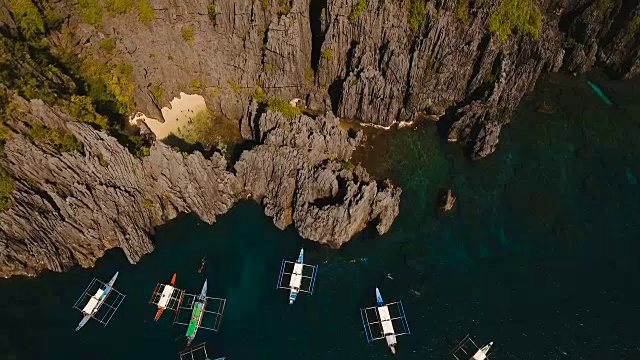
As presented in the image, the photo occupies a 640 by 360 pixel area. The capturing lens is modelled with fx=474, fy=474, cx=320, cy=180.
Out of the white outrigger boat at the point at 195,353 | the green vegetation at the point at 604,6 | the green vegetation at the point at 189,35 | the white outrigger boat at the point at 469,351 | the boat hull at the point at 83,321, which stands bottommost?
the white outrigger boat at the point at 469,351

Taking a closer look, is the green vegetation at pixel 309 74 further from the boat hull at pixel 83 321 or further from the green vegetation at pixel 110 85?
the boat hull at pixel 83 321

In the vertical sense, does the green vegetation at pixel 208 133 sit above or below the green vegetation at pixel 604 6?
below

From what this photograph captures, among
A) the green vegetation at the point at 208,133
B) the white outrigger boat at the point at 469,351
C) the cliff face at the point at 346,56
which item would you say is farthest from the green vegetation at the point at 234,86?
the white outrigger boat at the point at 469,351

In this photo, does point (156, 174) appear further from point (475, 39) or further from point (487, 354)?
point (475, 39)

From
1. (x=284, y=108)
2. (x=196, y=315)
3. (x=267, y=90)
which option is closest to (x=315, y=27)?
(x=267, y=90)

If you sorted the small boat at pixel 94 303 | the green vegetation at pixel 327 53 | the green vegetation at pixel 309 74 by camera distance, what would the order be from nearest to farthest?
the small boat at pixel 94 303, the green vegetation at pixel 327 53, the green vegetation at pixel 309 74

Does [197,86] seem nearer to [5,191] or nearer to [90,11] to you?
[90,11]

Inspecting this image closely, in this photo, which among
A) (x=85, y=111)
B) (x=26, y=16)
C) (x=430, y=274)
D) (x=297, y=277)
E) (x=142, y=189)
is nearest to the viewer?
(x=297, y=277)
